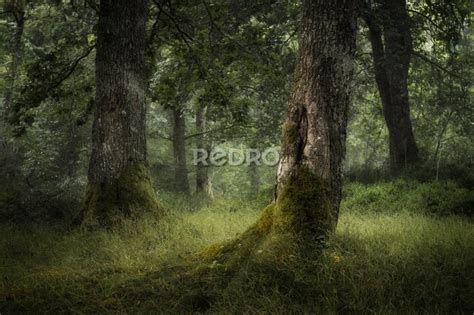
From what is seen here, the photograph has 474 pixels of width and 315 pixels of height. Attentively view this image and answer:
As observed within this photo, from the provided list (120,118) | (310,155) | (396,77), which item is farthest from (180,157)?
(310,155)

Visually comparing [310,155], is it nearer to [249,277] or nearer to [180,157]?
[249,277]

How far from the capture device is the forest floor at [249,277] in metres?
4.16

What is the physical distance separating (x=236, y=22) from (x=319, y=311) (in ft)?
33.7

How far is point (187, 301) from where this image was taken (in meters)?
4.45

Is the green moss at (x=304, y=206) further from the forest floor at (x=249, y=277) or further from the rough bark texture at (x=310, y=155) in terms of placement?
the forest floor at (x=249, y=277)

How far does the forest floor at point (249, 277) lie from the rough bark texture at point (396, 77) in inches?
278

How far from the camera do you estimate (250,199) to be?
534 inches

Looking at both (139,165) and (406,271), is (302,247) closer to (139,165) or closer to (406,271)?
(406,271)

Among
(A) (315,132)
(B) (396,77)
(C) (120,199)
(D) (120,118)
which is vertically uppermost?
(B) (396,77)

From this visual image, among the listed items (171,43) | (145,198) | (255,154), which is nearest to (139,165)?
(145,198)

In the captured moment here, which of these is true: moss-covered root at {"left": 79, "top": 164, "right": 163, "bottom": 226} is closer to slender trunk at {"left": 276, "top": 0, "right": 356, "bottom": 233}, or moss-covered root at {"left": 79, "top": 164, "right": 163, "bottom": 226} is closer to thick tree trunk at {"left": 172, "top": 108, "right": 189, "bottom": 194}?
slender trunk at {"left": 276, "top": 0, "right": 356, "bottom": 233}

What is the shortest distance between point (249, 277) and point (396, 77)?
11.6 meters

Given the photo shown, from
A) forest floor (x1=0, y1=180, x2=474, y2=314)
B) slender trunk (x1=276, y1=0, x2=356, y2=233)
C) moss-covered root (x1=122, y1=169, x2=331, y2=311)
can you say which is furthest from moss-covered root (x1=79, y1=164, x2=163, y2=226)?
slender trunk (x1=276, y1=0, x2=356, y2=233)

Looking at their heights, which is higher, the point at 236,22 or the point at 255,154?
the point at 236,22
